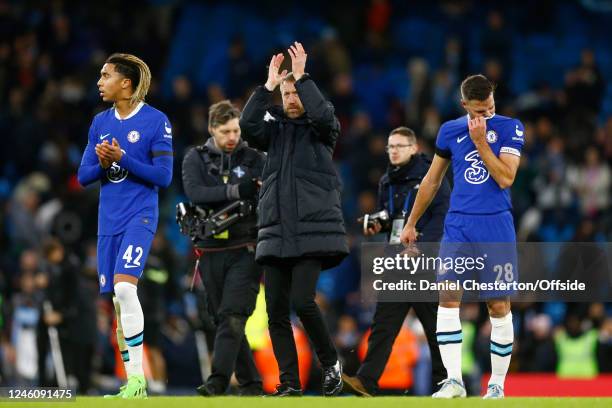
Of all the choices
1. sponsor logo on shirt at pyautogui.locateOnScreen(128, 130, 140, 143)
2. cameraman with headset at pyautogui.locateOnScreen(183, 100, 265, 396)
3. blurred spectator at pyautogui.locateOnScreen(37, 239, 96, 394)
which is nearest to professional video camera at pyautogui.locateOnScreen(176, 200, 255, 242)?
cameraman with headset at pyautogui.locateOnScreen(183, 100, 265, 396)

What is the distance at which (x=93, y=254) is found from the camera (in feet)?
66.4

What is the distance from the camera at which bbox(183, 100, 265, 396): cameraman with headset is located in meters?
11.4

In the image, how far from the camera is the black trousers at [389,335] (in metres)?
11.9

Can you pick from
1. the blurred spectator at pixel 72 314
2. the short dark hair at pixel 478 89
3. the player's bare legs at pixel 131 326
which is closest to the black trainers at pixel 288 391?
the player's bare legs at pixel 131 326

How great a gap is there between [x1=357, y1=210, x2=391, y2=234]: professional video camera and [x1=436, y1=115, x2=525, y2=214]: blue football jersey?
162cm

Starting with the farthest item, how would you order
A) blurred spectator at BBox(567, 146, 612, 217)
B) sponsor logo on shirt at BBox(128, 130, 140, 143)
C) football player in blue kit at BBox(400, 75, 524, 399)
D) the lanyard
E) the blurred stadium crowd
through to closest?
blurred spectator at BBox(567, 146, 612, 217) < the blurred stadium crowd < the lanyard < sponsor logo on shirt at BBox(128, 130, 140, 143) < football player in blue kit at BBox(400, 75, 524, 399)

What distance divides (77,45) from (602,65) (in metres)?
9.12

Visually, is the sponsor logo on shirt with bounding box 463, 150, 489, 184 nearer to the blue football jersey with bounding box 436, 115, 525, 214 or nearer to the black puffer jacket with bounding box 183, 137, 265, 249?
the blue football jersey with bounding box 436, 115, 525, 214

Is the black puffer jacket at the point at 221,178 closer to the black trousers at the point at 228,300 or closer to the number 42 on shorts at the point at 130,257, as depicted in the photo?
the black trousers at the point at 228,300

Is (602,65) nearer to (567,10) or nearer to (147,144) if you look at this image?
(567,10)

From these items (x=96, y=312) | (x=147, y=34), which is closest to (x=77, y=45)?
(x=147, y=34)

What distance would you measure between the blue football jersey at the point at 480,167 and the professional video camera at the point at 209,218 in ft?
6.62

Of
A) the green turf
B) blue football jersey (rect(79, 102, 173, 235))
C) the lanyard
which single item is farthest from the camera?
the lanyard

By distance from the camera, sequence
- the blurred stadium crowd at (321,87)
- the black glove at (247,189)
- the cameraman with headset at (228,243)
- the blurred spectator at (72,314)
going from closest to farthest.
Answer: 1. the cameraman with headset at (228,243)
2. the black glove at (247,189)
3. the blurred spectator at (72,314)
4. the blurred stadium crowd at (321,87)
